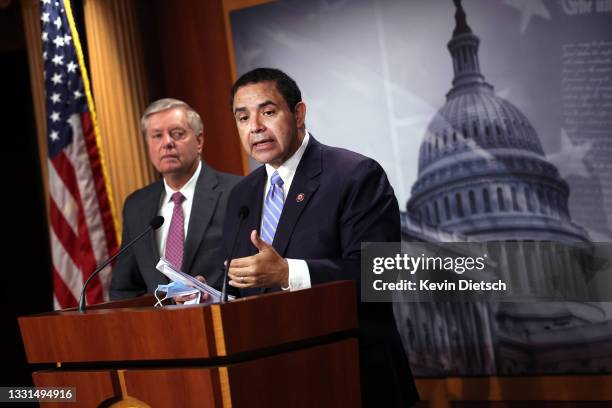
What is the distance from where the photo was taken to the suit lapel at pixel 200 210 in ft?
12.7

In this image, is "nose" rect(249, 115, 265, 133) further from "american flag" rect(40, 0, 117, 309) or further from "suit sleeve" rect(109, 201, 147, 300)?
"american flag" rect(40, 0, 117, 309)

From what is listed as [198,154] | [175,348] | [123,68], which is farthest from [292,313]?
[123,68]

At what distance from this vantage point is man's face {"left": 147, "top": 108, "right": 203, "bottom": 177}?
4023 mm

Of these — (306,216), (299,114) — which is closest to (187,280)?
(306,216)

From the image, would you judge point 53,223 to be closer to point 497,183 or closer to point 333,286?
point 497,183

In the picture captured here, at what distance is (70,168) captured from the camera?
5.12 metres

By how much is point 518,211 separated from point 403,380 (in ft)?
8.20

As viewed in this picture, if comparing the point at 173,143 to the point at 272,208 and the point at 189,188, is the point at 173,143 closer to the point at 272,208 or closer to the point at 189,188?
the point at 189,188

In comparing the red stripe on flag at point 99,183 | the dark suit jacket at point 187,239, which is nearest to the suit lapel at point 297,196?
the dark suit jacket at point 187,239

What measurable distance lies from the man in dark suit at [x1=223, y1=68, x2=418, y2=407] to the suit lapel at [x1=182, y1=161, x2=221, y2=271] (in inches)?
34.3

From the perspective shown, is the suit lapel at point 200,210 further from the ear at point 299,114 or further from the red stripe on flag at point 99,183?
the red stripe on flag at point 99,183

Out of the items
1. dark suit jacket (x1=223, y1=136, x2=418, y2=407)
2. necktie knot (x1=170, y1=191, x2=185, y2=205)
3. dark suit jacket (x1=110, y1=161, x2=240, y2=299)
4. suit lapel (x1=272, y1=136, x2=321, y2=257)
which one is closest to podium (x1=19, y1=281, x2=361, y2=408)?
dark suit jacket (x1=223, y1=136, x2=418, y2=407)

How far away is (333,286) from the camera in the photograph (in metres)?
2.34

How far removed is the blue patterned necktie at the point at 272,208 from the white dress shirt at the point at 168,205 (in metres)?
1.21
